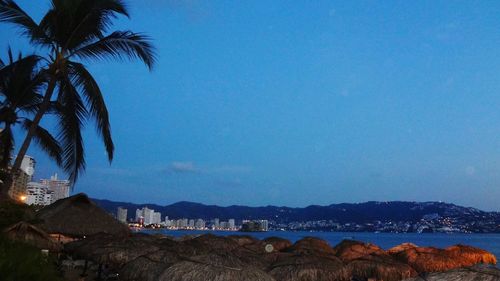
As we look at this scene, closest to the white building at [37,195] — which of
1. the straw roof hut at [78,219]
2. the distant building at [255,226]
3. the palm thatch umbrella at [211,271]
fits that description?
the distant building at [255,226]

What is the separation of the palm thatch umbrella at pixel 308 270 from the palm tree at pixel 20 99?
22.6ft

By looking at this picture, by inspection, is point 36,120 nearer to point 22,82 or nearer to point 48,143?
point 22,82

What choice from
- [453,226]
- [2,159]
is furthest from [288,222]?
[2,159]

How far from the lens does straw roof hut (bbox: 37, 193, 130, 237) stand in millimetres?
18953

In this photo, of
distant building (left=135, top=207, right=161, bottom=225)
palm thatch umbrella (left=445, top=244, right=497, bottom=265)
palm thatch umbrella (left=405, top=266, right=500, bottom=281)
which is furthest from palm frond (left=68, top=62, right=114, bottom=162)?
distant building (left=135, top=207, right=161, bottom=225)

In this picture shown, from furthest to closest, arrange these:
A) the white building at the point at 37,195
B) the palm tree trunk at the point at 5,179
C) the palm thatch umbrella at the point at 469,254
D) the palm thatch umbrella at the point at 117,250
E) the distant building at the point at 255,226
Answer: the distant building at the point at 255,226, the white building at the point at 37,195, the palm thatch umbrella at the point at 469,254, the palm thatch umbrella at the point at 117,250, the palm tree trunk at the point at 5,179

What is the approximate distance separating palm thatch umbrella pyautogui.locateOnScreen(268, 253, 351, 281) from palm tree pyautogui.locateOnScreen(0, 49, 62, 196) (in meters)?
6.88

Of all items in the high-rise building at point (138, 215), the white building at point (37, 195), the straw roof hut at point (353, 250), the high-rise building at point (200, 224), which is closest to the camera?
the straw roof hut at point (353, 250)

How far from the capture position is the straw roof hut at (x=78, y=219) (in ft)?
62.2

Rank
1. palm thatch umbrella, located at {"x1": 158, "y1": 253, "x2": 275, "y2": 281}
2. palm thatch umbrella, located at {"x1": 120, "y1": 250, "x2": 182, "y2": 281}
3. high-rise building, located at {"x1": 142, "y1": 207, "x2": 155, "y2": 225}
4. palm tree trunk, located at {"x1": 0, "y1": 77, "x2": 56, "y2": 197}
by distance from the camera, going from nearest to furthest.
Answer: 1. palm thatch umbrella, located at {"x1": 158, "y1": 253, "x2": 275, "y2": 281}
2. palm thatch umbrella, located at {"x1": 120, "y1": 250, "x2": 182, "y2": 281}
3. palm tree trunk, located at {"x1": 0, "y1": 77, "x2": 56, "y2": 197}
4. high-rise building, located at {"x1": 142, "y1": 207, "x2": 155, "y2": 225}

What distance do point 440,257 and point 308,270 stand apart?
10.3 metres

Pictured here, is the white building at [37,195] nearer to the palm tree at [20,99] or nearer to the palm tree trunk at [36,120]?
the palm tree at [20,99]

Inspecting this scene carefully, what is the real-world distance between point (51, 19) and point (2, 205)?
4494 mm

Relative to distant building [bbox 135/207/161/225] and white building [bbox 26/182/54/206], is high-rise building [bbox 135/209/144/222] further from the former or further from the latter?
white building [bbox 26/182/54/206]
